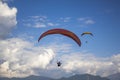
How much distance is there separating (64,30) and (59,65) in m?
8.98

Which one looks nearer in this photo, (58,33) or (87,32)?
(58,33)

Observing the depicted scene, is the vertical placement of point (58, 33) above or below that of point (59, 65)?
above

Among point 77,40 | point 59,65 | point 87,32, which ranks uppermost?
point 87,32

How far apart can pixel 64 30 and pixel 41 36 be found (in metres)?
5.68

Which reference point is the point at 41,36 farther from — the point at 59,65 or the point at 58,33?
the point at 59,65

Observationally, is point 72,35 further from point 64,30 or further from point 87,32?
point 87,32

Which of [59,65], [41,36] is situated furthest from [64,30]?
[59,65]

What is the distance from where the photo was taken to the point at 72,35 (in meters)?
46.9

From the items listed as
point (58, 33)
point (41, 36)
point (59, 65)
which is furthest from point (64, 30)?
point (59, 65)

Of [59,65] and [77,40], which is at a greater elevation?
[77,40]

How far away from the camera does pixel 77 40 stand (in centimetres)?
4762

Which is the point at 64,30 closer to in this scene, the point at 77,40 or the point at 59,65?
the point at 77,40

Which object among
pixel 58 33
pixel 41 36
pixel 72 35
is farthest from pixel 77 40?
pixel 41 36

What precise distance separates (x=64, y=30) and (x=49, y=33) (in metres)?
3.62
